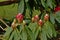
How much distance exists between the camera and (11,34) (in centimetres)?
176

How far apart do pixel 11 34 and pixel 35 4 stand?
1097 mm

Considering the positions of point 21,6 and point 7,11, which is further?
point 7,11

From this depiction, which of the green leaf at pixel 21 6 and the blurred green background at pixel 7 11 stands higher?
the green leaf at pixel 21 6

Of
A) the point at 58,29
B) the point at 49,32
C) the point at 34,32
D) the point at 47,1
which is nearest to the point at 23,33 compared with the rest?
the point at 34,32

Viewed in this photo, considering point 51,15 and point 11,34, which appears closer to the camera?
point 11,34

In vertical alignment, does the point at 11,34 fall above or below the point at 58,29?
above

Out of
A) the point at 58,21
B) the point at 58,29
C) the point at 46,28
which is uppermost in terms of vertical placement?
the point at 46,28

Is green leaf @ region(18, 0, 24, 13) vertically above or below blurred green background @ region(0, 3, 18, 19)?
above

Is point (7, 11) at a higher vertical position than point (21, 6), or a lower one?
lower

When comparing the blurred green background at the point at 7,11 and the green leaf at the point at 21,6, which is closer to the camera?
the green leaf at the point at 21,6

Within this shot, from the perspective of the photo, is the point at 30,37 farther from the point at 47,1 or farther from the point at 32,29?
the point at 47,1

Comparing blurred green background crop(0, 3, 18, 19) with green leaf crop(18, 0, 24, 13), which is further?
blurred green background crop(0, 3, 18, 19)

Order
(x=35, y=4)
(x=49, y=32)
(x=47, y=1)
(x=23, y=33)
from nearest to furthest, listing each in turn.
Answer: (x=23, y=33) → (x=49, y=32) → (x=47, y=1) → (x=35, y=4)

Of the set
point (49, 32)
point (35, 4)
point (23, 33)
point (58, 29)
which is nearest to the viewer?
point (23, 33)
